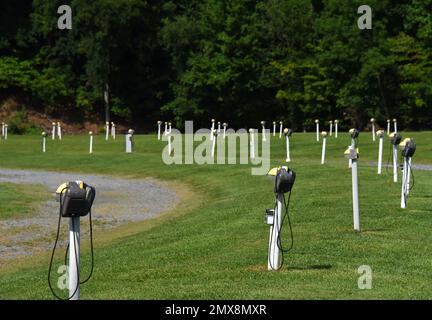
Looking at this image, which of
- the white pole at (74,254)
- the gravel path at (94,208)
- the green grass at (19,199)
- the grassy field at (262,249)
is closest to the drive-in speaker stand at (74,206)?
the white pole at (74,254)

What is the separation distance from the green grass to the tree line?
39220 millimetres

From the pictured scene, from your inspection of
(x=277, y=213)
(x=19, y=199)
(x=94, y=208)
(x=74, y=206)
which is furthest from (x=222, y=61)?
(x=74, y=206)

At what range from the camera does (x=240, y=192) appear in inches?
1121

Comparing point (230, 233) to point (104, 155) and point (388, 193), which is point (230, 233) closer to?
point (388, 193)

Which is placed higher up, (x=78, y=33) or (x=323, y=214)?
(x=78, y=33)

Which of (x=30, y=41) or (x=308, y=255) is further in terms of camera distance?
(x=30, y=41)

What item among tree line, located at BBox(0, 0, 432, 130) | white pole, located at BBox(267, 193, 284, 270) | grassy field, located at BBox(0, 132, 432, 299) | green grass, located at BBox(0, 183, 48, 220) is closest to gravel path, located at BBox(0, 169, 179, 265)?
green grass, located at BBox(0, 183, 48, 220)

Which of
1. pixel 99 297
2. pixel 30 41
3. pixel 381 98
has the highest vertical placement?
pixel 30 41

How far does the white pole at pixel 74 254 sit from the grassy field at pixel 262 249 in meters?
1.02

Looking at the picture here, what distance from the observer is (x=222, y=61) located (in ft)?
242

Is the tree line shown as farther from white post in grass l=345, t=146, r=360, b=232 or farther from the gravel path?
white post in grass l=345, t=146, r=360, b=232

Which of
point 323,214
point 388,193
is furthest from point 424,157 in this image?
point 323,214

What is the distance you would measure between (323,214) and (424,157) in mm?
22783

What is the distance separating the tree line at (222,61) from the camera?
69875 millimetres
